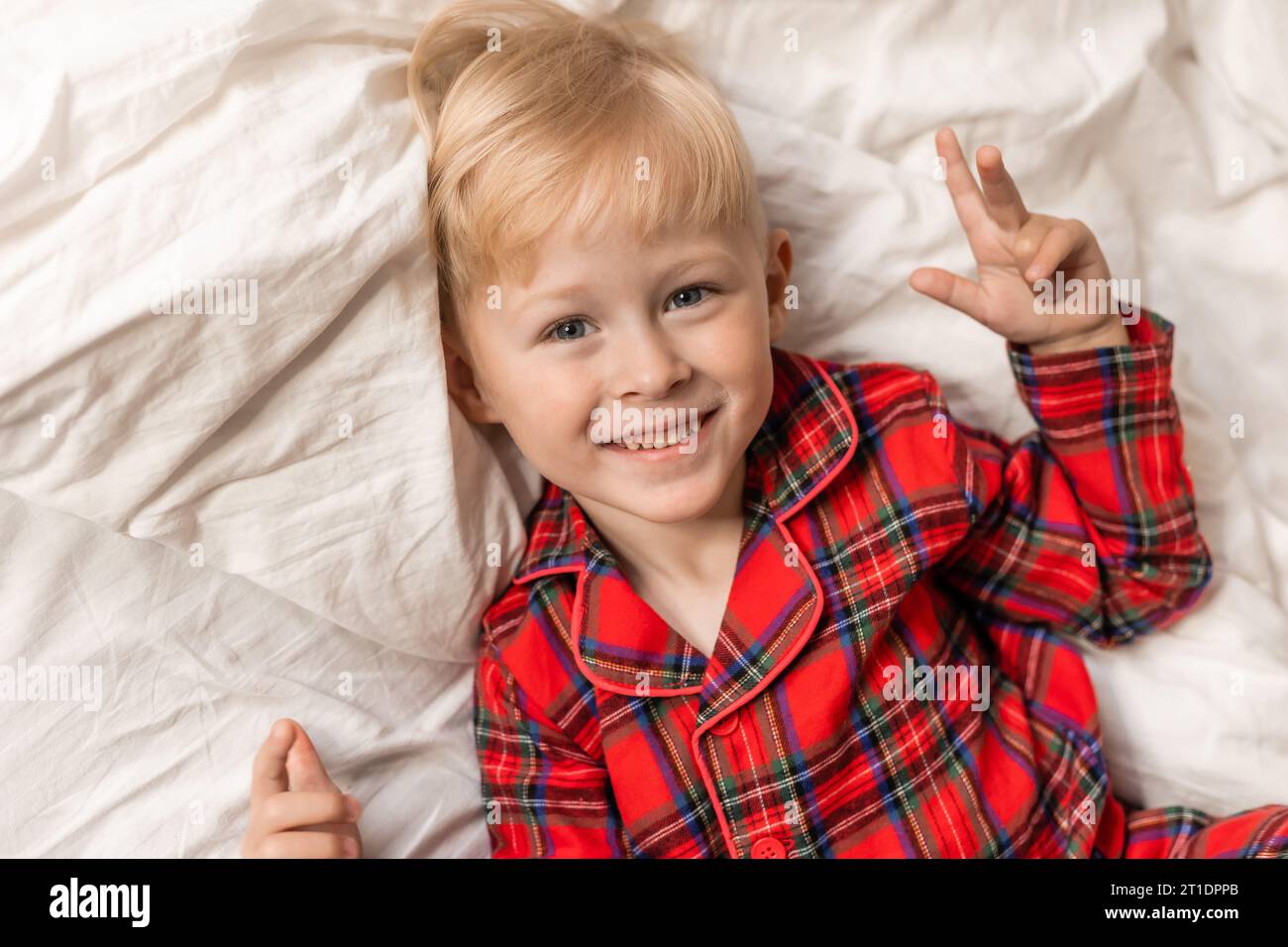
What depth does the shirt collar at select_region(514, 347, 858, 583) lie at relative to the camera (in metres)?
0.98

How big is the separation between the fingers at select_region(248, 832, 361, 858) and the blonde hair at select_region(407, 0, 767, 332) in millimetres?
421

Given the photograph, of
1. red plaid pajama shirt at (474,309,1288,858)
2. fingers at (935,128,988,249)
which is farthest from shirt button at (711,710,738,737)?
fingers at (935,128,988,249)

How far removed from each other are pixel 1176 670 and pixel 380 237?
0.81 meters

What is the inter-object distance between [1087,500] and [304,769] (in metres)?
0.69

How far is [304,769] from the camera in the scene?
0.90 meters

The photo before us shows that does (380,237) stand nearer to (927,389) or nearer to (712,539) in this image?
(712,539)

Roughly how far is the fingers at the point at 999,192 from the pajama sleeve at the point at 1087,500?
0.11 metres

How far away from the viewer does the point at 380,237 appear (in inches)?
32.8

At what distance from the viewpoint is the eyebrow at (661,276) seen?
0.83 metres

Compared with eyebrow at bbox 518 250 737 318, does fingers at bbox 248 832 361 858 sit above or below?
below

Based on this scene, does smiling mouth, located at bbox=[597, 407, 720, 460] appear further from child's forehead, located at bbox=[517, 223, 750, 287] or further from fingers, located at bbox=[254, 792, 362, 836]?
fingers, located at bbox=[254, 792, 362, 836]

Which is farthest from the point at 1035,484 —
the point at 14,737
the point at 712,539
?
the point at 14,737

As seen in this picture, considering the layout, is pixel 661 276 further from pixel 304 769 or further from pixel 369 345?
pixel 304 769

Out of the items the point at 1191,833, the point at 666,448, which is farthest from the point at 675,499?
the point at 1191,833
